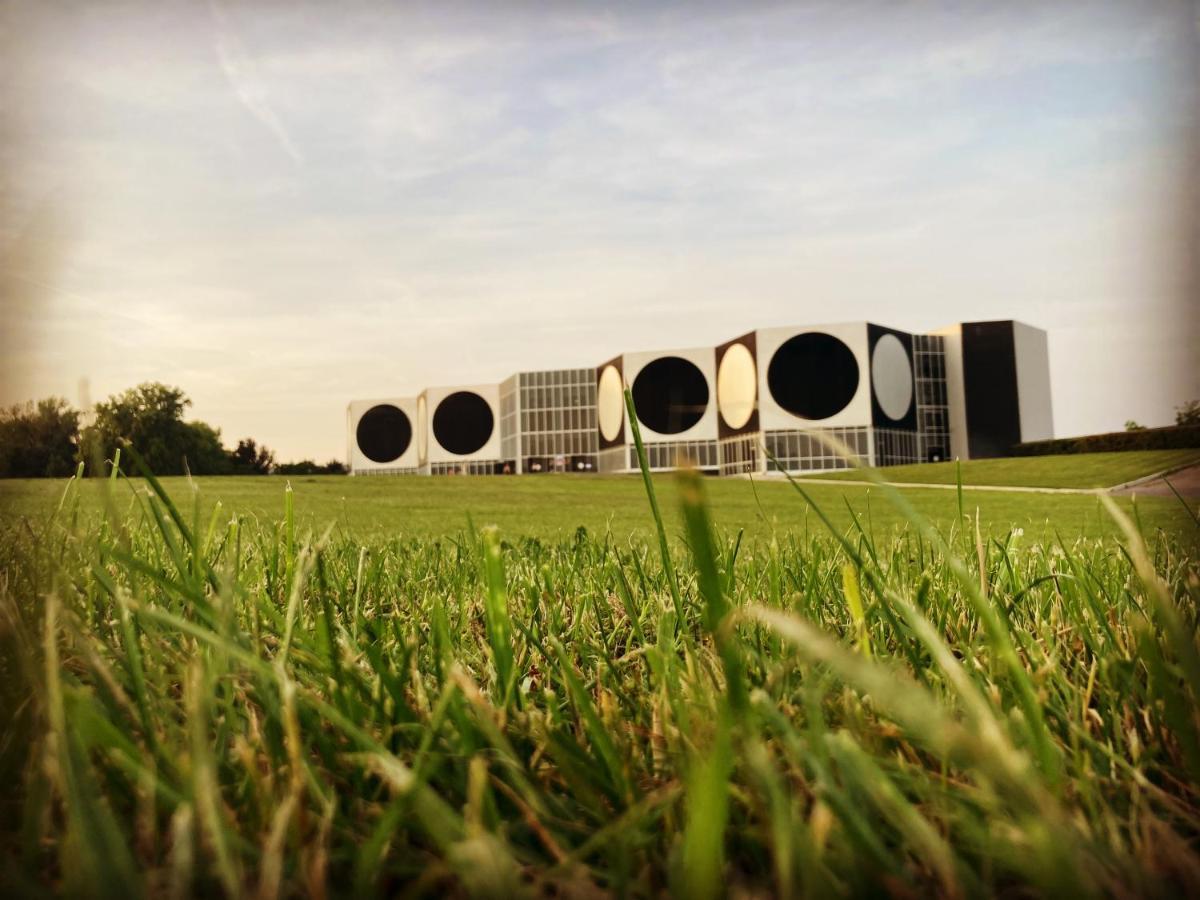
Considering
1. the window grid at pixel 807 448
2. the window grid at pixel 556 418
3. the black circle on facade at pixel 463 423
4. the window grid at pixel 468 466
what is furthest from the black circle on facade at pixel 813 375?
the black circle on facade at pixel 463 423

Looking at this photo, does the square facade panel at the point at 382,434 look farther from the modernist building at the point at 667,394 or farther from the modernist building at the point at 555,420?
the modernist building at the point at 667,394

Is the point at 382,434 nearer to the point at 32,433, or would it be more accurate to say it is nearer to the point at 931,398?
the point at 931,398

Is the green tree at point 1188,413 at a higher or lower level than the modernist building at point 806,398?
lower

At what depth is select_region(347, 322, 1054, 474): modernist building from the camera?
45594 millimetres

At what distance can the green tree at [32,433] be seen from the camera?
88cm

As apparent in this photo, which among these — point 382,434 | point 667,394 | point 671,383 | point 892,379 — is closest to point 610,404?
point 667,394

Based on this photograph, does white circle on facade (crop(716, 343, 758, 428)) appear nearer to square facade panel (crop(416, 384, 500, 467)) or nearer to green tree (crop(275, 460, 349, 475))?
square facade panel (crop(416, 384, 500, 467))

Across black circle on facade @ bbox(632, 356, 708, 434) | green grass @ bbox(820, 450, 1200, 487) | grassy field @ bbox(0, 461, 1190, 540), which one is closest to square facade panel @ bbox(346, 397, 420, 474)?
black circle on facade @ bbox(632, 356, 708, 434)

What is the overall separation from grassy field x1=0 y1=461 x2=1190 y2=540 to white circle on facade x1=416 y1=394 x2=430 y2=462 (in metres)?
42.5

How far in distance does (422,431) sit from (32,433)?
6529cm

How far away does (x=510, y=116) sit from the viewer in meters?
1.20

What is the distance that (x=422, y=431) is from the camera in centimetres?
6512

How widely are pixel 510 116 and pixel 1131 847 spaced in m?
1.05

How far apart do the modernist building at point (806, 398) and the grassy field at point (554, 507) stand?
81.5 feet
